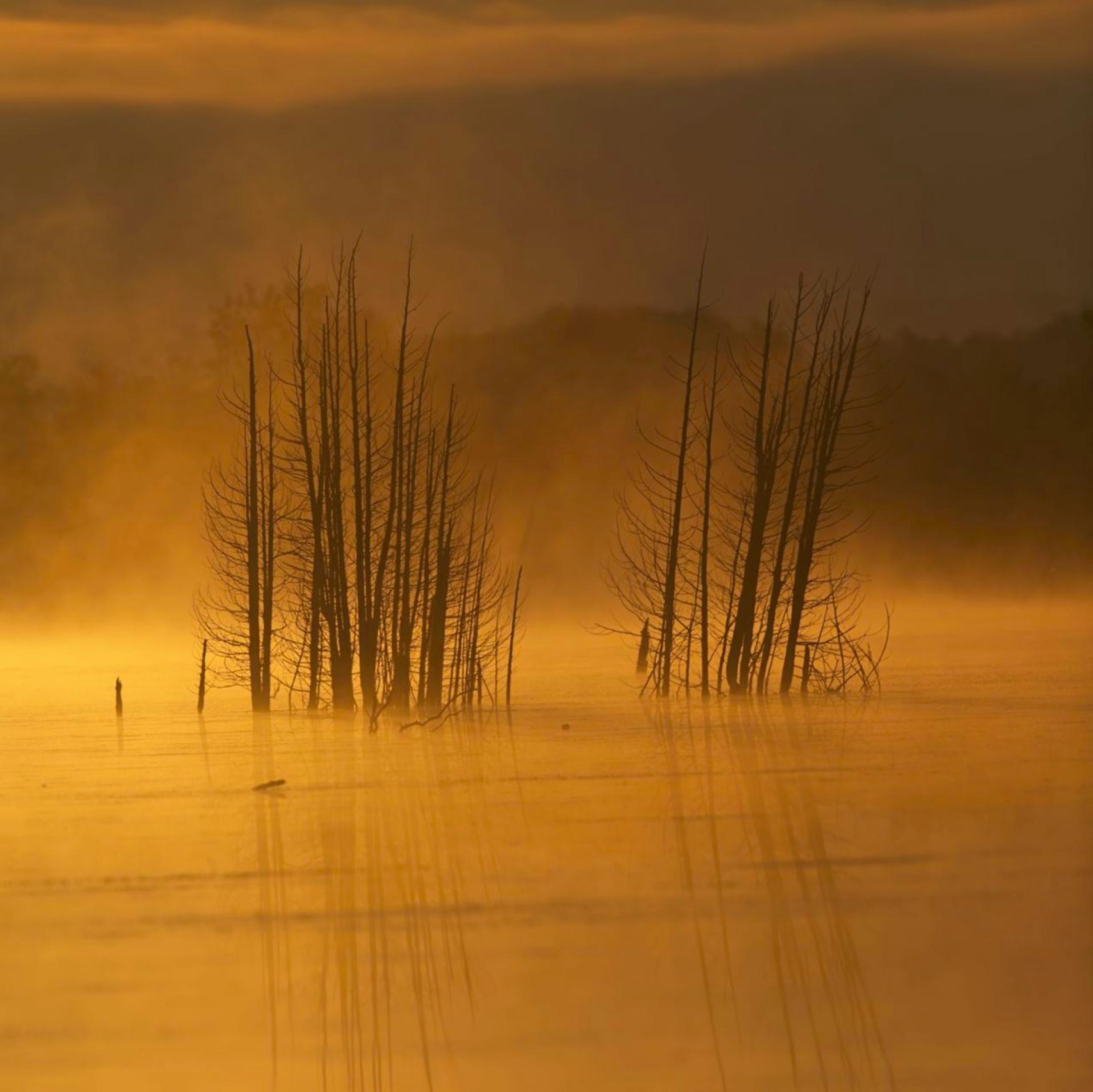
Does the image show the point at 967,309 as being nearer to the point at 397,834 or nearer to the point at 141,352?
the point at 141,352

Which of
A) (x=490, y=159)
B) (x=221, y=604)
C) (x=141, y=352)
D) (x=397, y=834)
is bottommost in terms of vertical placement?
(x=221, y=604)

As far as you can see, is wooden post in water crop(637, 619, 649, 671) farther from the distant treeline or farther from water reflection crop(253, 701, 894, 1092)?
the distant treeline

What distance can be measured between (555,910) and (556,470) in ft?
43.8

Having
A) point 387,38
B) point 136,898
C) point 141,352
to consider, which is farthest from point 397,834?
point 141,352

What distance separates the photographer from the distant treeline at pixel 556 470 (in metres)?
16.1

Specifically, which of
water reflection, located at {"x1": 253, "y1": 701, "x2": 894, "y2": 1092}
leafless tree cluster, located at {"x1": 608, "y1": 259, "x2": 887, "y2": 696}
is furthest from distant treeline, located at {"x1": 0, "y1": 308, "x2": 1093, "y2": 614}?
water reflection, located at {"x1": 253, "y1": 701, "x2": 894, "y2": 1092}

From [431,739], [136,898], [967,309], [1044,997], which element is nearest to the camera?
[1044,997]

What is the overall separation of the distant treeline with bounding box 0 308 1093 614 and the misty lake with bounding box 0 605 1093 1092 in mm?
8709

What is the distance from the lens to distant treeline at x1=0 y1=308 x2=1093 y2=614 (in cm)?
1606

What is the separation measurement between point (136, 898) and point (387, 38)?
243 inches

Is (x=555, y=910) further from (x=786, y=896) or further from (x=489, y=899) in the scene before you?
(x=786, y=896)

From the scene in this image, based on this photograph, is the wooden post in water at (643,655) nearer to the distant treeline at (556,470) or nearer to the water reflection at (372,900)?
the water reflection at (372,900)

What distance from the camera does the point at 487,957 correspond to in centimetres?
385

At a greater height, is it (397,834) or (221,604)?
(397,834)
